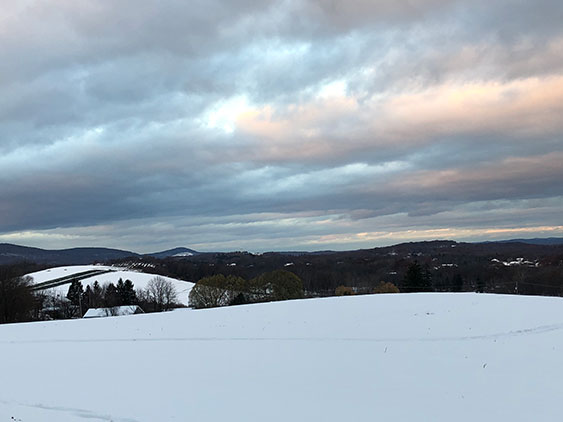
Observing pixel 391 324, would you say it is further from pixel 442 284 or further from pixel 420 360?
pixel 442 284

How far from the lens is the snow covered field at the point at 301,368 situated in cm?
1000

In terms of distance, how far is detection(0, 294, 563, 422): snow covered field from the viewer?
32.8 ft

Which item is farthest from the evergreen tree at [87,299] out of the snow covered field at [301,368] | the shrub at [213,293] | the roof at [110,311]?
the snow covered field at [301,368]

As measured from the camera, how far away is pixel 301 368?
13070mm

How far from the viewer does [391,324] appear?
19234mm

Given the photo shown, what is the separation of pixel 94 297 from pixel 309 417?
9195cm

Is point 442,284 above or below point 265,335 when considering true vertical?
below

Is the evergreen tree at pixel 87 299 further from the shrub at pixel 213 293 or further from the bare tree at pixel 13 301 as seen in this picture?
the bare tree at pixel 13 301

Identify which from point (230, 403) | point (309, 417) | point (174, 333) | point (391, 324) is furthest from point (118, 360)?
point (391, 324)

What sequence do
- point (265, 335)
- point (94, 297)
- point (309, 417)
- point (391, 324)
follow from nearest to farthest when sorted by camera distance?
1. point (309, 417)
2. point (265, 335)
3. point (391, 324)
4. point (94, 297)

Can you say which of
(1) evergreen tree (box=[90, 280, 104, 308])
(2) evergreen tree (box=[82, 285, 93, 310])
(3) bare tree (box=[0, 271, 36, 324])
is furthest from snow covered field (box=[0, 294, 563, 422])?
(2) evergreen tree (box=[82, 285, 93, 310])

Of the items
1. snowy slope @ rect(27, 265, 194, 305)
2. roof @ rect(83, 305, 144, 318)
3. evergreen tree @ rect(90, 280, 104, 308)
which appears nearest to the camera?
roof @ rect(83, 305, 144, 318)

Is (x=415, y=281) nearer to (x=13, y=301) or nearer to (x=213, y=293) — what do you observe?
(x=213, y=293)

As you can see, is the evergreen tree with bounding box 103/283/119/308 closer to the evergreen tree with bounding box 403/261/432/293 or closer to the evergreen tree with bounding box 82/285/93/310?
the evergreen tree with bounding box 82/285/93/310
